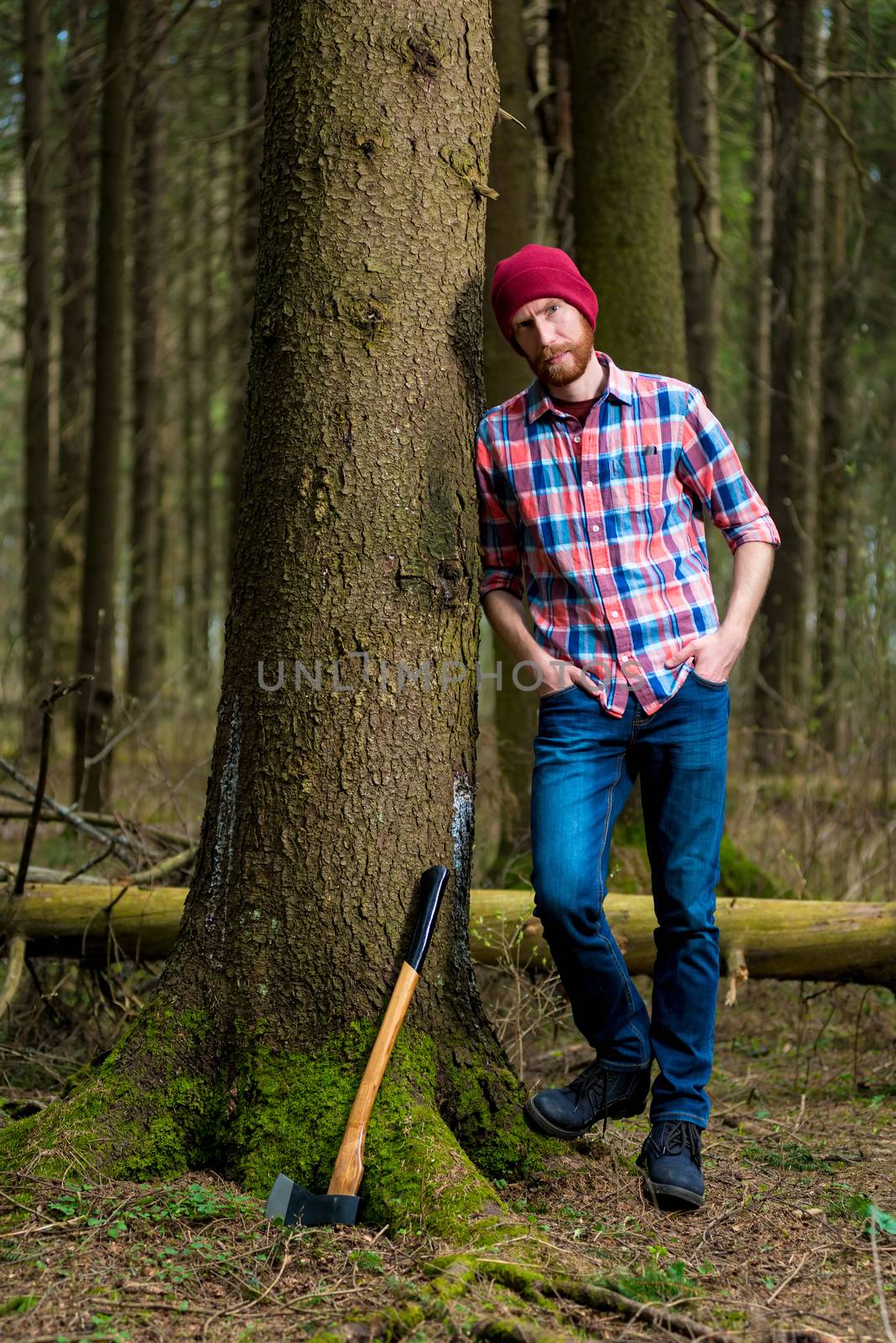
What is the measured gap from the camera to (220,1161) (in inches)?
114

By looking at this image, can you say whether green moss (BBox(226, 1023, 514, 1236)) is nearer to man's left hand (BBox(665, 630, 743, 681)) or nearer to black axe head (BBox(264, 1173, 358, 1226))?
black axe head (BBox(264, 1173, 358, 1226))

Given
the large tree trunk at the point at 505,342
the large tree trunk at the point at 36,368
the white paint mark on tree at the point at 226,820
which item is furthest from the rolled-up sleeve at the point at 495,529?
the large tree trunk at the point at 36,368

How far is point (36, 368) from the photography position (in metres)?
9.47

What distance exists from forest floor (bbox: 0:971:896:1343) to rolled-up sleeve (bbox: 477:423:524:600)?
5.16 ft

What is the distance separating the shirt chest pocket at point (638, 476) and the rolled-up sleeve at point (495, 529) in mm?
310

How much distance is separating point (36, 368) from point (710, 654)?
309 inches

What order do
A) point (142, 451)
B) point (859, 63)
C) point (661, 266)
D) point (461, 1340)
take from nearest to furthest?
1. point (461, 1340)
2. point (661, 266)
3. point (859, 63)
4. point (142, 451)

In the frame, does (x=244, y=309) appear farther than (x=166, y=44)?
Yes

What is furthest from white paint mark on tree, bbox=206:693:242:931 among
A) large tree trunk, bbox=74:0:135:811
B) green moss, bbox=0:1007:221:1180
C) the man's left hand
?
large tree trunk, bbox=74:0:135:811

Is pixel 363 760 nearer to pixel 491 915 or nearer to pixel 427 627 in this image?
pixel 427 627

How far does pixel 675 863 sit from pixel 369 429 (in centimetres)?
140

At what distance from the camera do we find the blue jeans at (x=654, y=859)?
122 inches

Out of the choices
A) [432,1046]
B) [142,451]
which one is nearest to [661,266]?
[432,1046]

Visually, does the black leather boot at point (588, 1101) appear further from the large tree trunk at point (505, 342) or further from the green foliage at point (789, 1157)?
the large tree trunk at point (505, 342)
